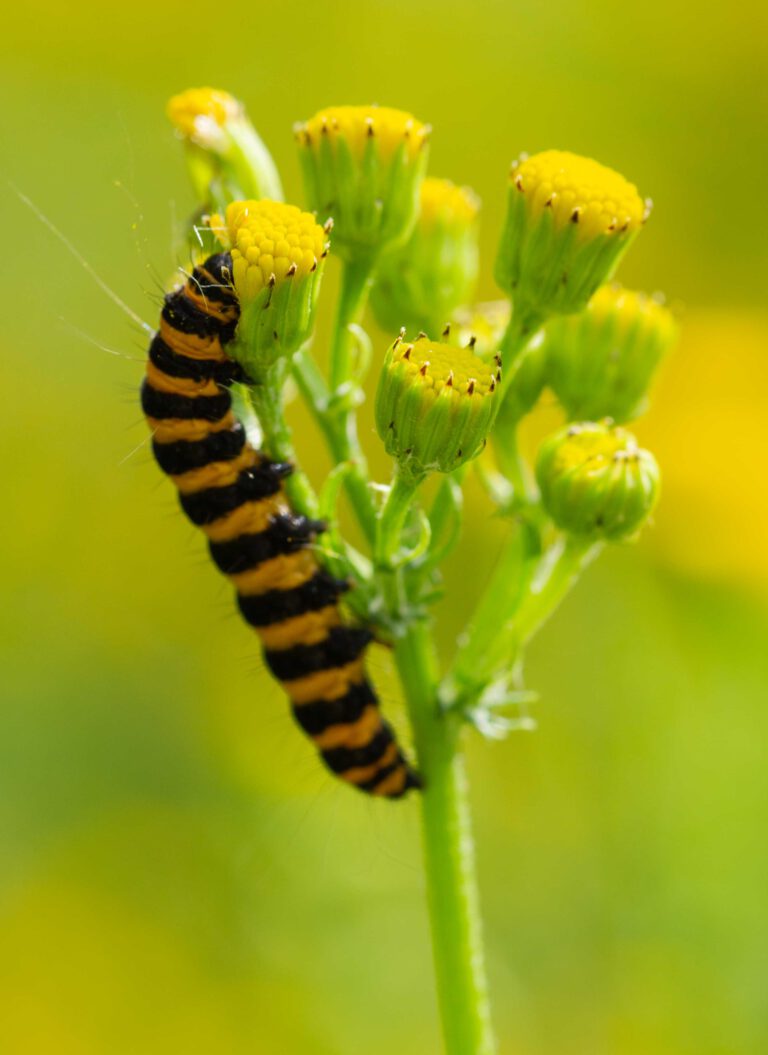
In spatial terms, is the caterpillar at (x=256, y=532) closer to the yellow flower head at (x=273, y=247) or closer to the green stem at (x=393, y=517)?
the yellow flower head at (x=273, y=247)

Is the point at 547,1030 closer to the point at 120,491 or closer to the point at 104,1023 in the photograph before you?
the point at 104,1023

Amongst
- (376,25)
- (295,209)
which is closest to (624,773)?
(295,209)

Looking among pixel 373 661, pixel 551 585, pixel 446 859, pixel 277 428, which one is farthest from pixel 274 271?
pixel 446 859

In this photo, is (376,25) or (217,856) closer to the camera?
(217,856)

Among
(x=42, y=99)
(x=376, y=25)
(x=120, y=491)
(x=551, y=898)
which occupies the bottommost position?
(x=551, y=898)

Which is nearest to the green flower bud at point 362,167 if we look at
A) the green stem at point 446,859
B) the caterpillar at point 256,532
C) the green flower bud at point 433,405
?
the caterpillar at point 256,532
